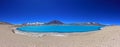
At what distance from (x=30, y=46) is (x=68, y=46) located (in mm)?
1247

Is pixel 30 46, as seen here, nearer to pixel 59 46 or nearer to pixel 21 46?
pixel 21 46

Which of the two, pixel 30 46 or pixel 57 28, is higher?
pixel 57 28

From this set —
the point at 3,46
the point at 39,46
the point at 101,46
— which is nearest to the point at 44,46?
the point at 39,46

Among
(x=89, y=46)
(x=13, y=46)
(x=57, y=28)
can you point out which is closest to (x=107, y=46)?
(x=89, y=46)

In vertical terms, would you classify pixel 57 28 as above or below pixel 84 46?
above

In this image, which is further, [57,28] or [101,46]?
[57,28]

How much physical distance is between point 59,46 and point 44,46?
495mm

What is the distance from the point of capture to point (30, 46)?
6574 mm

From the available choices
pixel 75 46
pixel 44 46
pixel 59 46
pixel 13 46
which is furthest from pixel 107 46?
pixel 13 46

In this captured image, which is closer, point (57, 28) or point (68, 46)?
point (68, 46)

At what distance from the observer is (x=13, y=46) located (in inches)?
258

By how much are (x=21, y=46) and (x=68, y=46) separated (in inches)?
60.8

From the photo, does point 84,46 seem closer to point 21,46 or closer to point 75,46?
point 75,46

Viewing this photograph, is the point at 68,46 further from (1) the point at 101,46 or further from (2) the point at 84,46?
(1) the point at 101,46
